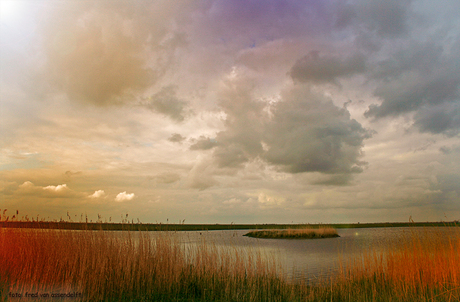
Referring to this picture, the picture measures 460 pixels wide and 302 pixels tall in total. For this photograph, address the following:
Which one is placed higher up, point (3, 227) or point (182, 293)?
point (3, 227)

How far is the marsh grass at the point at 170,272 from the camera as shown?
8.04 m

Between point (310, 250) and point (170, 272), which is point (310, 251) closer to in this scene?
point (310, 250)

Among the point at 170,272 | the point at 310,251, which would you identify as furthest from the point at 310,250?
the point at 170,272

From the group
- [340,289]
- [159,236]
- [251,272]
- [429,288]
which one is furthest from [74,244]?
[429,288]

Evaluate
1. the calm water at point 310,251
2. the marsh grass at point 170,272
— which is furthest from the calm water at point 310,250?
the marsh grass at point 170,272

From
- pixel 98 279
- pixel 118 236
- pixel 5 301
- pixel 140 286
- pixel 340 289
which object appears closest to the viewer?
pixel 5 301

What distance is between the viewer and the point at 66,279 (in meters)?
8.22

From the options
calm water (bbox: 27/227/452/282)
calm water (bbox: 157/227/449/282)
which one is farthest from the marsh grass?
calm water (bbox: 157/227/449/282)

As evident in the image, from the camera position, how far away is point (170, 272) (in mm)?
8641

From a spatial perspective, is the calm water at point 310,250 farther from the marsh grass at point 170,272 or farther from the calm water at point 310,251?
the marsh grass at point 170,272

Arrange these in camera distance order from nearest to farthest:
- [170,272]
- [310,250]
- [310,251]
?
[170,272] → [310,251] → [310,250]

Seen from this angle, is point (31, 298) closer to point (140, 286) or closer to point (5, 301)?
point (5, 301)

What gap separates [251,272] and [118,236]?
16.4 ft

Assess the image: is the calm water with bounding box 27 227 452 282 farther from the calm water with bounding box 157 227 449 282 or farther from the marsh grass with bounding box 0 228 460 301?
the marsh grass with bounding box 0 228 460 301
